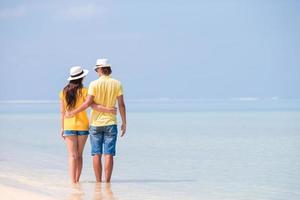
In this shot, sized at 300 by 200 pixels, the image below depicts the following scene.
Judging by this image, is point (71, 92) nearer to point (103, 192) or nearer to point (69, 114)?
point (69, 114)

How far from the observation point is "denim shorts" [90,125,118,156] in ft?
35.2

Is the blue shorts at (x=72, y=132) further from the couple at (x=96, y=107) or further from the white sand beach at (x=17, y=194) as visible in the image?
the white sand beach at (x=17, y=194)

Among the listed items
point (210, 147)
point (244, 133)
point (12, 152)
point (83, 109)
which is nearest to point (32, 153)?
point (12, 152)

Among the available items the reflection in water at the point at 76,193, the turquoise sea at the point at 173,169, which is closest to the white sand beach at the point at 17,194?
the turquoise sea at the point at 173,169

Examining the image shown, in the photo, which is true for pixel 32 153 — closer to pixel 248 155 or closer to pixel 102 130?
pixel 248 155

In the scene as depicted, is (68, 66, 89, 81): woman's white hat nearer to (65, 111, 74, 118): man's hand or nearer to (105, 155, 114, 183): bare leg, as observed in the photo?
(65, 111, 74, 118): man's hand

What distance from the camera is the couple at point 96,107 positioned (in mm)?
10711

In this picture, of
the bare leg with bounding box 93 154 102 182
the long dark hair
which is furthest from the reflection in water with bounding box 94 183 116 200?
the long dark hair

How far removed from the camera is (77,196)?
10047 millimetres

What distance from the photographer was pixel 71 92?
1079cm

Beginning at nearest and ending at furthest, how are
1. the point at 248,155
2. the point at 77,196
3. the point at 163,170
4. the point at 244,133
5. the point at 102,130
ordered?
1. the point at 77,196
2. the point at 102,130
3. the point at 163,170
4. the point at 248,155
5. the point at 244,133

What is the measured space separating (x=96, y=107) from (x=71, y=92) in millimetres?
424

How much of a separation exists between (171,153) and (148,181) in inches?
210

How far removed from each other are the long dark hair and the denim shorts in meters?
0.44
